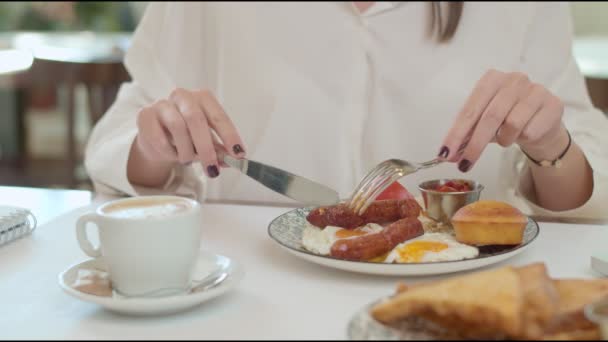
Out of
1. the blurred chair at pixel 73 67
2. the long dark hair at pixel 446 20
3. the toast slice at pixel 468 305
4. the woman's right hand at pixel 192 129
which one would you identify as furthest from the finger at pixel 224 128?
the blurred chair at pixel 73 67

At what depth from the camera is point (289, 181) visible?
1.02 m

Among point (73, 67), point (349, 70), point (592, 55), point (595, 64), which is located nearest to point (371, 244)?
point (349, 70)

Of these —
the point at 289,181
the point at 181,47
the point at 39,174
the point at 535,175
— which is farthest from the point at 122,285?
the point at 39,174

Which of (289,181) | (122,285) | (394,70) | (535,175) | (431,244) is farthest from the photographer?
(394,70)

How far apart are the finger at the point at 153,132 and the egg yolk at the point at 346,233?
1.07 feet

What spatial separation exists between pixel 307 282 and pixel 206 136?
1.03 feet

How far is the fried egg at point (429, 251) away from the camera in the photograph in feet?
2.68

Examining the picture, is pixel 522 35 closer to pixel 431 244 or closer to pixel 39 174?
pixel 431 244

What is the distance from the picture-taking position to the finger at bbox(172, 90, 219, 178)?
105cm

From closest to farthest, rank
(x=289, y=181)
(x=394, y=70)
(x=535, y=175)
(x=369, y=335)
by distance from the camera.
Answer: (x=369, y=335) → (x=289, y=181) → (x=535, y=175) → (x=394, y=70)

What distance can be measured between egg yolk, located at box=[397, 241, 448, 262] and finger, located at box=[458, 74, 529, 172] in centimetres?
22

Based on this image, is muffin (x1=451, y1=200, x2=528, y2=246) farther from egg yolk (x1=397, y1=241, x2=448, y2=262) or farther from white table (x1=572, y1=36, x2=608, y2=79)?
white table (x1=572, y1=36, x2=608, y2=79)

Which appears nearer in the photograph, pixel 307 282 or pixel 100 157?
pixel 307 282

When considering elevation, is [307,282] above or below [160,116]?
below
